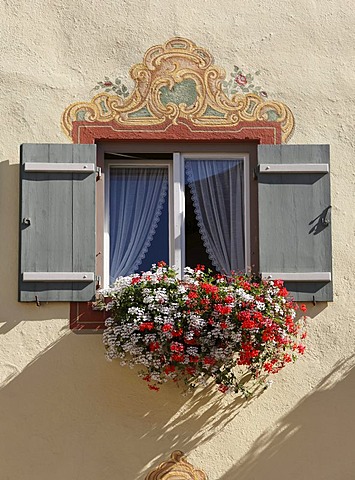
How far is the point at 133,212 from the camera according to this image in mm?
9516

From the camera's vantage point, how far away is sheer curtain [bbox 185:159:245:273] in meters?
9.34

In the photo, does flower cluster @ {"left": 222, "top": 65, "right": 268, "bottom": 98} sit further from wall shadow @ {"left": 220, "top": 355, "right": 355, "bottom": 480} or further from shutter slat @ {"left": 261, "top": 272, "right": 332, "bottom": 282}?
wall shadow @ {"left": 220, "top": 355, "right": 355, "bottom": 480}

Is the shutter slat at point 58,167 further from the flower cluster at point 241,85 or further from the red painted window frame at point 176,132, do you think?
the flower cluster at point 241,85

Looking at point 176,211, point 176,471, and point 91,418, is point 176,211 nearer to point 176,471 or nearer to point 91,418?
point 91,418

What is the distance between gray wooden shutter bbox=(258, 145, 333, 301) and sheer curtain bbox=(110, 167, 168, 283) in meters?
0.87

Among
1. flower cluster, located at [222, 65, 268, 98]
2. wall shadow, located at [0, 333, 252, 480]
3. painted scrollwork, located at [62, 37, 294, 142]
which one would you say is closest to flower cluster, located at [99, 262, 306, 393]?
wall shadow, located at [0, 333, 252, 480]

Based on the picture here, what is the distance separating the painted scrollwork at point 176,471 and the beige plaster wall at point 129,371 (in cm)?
6

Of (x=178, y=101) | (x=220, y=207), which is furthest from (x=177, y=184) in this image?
(x=178, y=101)

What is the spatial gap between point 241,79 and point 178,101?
20.9 inches

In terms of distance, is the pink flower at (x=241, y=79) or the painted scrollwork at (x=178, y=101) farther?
the pink flower at (x=241, y=79)

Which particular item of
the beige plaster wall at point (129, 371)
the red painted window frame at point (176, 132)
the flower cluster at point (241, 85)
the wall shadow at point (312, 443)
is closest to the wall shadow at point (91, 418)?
the beige plaster wall at point (129, 371)

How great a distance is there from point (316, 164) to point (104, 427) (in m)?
2.55

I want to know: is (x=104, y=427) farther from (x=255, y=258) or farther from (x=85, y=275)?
(x=255, y=258)

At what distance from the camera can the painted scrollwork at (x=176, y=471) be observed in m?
8.67
